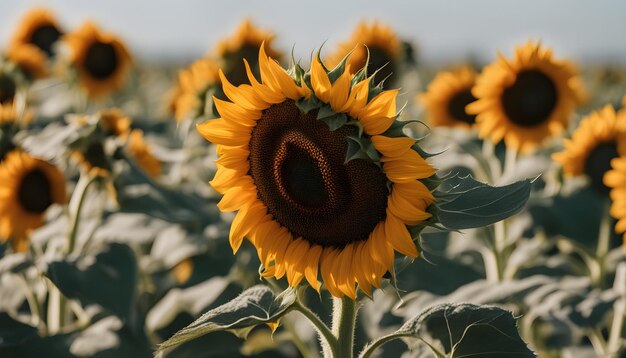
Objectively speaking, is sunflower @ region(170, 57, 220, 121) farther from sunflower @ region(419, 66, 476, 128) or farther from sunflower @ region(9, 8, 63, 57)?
sunflower @ region(9, 8, 63, 57)

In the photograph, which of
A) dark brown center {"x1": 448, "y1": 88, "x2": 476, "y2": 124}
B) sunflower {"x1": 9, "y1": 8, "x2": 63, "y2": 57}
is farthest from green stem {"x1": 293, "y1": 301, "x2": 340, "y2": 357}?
sunflower {"x1": 9, "y1": 8, "x2": 63, "y2": 57}

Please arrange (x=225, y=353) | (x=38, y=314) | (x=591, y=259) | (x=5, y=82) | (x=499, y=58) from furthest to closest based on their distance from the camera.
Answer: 1. (x=5, y=82)
2. (x=499, y=58)
3. (x=591, y=259)
4. (x=38, y=314)
5. (x=225, y=353)

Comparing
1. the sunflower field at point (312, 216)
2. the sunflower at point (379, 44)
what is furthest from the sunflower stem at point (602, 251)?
the sunflower at point (379, 44)

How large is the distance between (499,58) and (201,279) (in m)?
1.71

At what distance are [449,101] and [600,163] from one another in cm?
201

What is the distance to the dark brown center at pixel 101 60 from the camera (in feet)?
19.8

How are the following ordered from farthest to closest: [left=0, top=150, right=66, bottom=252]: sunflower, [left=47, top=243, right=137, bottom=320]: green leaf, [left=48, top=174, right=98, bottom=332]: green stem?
[left=0, top=150, right=66, bottom=252]: sunflower, [left=48, top=174, right=98, bottom=332]: green stem, [left=47, top=243, right=137, bottom=320]: green leaf

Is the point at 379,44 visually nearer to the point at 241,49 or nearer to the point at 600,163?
the point at 241,49

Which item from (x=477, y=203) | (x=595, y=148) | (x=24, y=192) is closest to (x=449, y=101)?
(x=595, y=148)

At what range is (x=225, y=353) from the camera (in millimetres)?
2896

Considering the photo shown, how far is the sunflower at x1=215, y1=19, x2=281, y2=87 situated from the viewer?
487 cm

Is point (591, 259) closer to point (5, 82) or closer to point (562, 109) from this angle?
point (562, 109)

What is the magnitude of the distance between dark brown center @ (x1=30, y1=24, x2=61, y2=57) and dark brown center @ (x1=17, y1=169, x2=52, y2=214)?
3622 mm

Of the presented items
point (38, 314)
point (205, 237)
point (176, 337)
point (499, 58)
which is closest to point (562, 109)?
point (499, 58)
